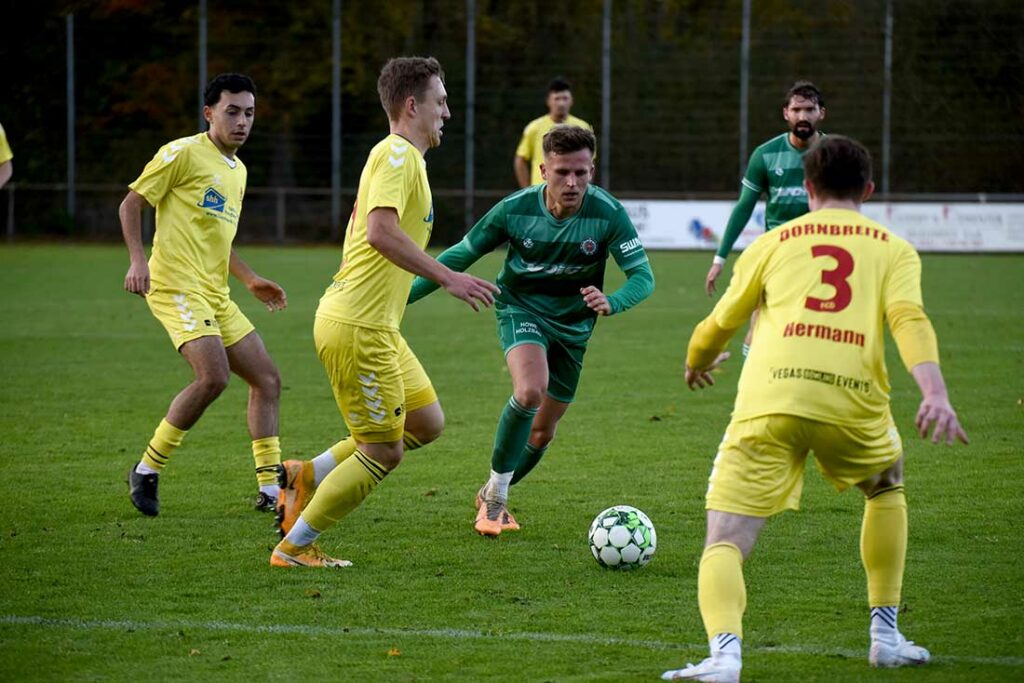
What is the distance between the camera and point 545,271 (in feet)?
22.5

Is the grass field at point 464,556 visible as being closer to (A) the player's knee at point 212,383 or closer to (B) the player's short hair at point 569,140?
(A) the player's knee at point 212,383

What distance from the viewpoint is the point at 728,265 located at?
23.8 m

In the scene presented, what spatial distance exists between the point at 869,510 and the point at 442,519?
2916mm

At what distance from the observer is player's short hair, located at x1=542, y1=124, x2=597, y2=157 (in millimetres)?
6453

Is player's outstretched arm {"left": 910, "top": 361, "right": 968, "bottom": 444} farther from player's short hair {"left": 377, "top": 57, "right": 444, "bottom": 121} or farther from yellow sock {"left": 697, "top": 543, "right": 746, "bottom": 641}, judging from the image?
player's short hair {"left": 377, "top": 57, "right": 444, "bottom": 121}

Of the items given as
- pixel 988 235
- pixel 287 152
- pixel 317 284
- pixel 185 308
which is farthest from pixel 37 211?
pixel 185 308

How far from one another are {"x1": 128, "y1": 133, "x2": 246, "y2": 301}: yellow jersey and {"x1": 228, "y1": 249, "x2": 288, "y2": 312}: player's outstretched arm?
6.2 inches

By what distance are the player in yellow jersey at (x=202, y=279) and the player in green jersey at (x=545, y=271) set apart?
128cm

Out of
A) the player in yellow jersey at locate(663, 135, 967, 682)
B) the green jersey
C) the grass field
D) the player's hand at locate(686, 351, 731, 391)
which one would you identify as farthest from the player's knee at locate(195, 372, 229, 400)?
the green jersey

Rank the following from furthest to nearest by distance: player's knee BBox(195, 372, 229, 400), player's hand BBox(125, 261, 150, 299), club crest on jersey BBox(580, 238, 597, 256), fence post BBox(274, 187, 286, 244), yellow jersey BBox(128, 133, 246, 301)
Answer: fence post BBox(274, 187, 286, 244)
yellow jersey BBox(128, 133, 246, 301)
player's knee BBox(195, 372, 229, 400)
player's hand BBox(125, 261, 150, 299)
club crest on jersey BBox(580, 238, 597, 256)

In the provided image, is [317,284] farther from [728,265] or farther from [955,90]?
[955,90]

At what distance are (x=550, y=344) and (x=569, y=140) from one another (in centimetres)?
107

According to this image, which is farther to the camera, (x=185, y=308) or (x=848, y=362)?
(x=185, y=308)

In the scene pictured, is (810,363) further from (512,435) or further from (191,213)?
(191,213)
